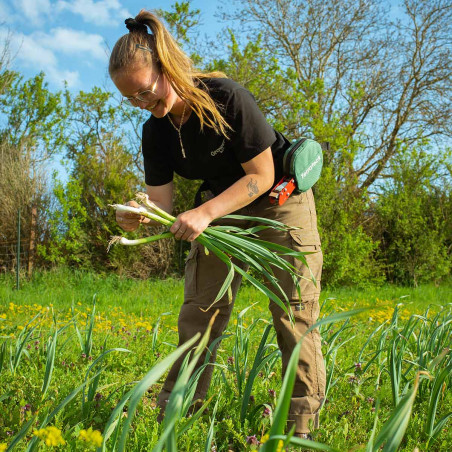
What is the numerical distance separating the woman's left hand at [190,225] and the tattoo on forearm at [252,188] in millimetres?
215

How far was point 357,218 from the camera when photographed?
8.74 metres

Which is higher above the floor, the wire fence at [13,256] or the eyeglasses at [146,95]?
the eyeglasses at [146,95]

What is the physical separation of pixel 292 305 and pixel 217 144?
72 centimetres

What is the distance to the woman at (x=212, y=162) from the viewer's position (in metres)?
1.81

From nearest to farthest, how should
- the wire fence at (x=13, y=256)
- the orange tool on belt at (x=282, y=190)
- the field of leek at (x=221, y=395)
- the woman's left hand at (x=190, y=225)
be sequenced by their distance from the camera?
1. the field of leek at (x=221, y=395)
2. the woman's left hand at (x=190, y=225)
3. the orange tool on belt at (x=282, y=190)
4. the wire fence at (x=13, y=256)

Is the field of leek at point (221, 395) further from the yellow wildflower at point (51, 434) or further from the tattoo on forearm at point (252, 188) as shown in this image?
the tattoo on forearm at point (252, 188)

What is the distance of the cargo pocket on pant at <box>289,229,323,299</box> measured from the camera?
6.39 ft

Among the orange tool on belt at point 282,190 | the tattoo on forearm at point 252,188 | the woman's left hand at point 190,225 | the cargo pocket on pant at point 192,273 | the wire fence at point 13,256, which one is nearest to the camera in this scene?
the woman's left hand at point 190,225

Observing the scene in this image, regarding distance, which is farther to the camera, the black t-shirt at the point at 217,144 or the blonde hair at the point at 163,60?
the black t-shirt at the point at 217,144

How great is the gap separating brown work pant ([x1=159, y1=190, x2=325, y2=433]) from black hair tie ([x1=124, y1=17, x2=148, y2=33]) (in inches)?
33.3

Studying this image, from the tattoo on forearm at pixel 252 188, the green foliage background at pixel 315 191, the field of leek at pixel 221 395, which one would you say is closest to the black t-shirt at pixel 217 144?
the tattoo on forearm at pixel 252 188

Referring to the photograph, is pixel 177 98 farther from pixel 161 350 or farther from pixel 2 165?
pixel 2 165

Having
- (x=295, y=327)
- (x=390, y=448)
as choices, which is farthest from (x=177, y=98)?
(x=390, y=448)

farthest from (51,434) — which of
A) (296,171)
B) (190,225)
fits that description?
(296,171)
